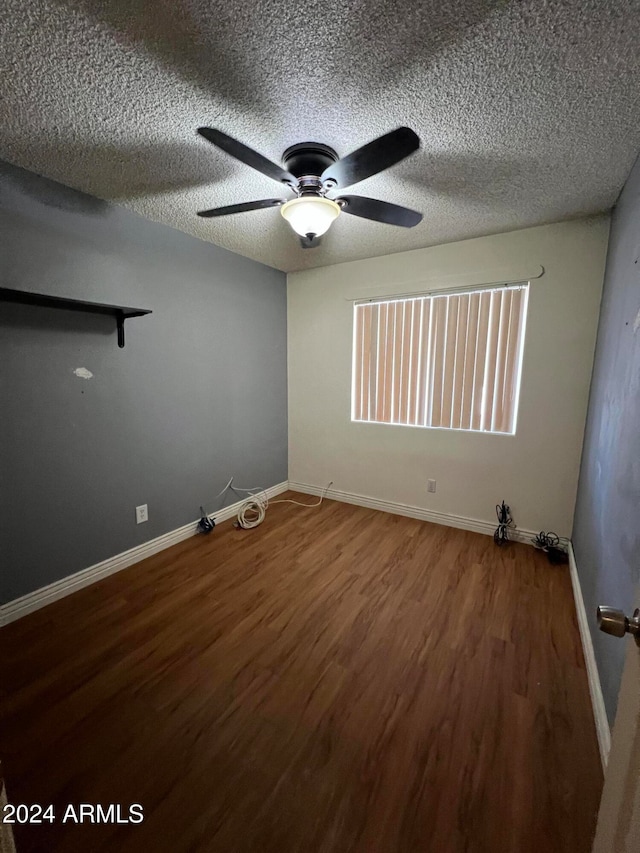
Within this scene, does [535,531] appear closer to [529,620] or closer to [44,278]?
[529,620]

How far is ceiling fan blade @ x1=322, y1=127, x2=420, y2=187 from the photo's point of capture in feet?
3.57

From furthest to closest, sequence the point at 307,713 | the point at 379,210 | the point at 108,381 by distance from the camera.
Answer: the point at 108,381 < the point at 379,210 < the point at 307,713

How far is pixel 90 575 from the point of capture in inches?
81.5

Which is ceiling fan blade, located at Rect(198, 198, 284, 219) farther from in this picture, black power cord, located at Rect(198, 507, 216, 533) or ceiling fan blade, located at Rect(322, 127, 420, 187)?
black power cord, located at Rect(198, 507, 216, 533)

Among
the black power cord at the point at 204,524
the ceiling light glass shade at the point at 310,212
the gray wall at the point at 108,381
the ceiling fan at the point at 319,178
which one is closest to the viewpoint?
the ceiling fan at the point at 319,178

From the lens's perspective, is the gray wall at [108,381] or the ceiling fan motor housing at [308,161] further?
the gray wall at [108,381]

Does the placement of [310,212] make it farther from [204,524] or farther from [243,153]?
[204,524]

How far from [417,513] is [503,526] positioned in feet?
2.25

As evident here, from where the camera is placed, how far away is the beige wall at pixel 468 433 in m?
2.28

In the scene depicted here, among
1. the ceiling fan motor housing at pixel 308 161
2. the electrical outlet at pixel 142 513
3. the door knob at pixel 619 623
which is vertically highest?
the ceiling fan motor housing at pixel 308 161

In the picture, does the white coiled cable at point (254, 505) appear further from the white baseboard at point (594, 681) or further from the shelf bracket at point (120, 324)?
the white baseboard at point (594, 681)

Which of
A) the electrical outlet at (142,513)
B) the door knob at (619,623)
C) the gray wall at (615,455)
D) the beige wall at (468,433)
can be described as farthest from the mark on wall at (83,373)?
the gray wall at (615,455)

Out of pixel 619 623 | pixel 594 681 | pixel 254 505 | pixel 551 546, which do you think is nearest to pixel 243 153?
pixel 619 623

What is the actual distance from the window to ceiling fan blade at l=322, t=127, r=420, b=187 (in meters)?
1.62
